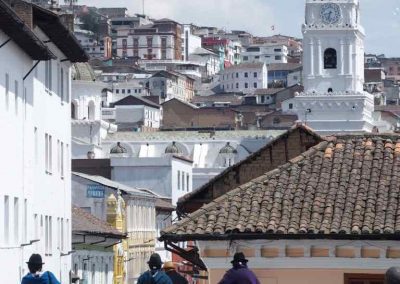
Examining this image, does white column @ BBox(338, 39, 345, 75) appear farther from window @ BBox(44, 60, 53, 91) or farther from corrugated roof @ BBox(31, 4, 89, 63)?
window @ BBox(44, 60, 53, 91)

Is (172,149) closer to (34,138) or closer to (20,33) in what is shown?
(34,138)

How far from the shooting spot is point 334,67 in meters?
170

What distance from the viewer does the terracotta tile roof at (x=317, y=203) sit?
25641 mm

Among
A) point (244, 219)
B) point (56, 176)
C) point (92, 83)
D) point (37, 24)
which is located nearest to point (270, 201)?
point (244, 219)

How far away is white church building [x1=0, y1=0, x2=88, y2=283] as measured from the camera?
33.8 m

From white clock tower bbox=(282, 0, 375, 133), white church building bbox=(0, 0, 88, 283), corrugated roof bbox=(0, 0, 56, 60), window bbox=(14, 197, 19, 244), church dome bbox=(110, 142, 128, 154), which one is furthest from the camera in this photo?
white clock tower bbox=(282, 0, 375, 133)

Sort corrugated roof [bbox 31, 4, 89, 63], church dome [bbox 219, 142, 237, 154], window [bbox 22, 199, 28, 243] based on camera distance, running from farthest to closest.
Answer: church dome [bbox 219, 142, 237, 154] → corrugated roof [bbox 31, 4, 89, 63] → window [bbox 22, 199, 28, 243]

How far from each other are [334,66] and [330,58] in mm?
2031

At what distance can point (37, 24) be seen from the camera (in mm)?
39656

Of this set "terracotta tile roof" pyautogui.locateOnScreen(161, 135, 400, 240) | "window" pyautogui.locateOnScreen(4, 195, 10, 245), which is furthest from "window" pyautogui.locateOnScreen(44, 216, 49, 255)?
"terracotta tile roof" pyautogui.locateOnScreen(161, 135, 400, 240)

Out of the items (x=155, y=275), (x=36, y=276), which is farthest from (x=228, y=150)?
(x=36, y=276)

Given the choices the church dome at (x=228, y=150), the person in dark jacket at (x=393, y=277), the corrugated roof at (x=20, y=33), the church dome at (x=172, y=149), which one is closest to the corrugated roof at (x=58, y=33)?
the corrugated roof at (x=20, y=33)

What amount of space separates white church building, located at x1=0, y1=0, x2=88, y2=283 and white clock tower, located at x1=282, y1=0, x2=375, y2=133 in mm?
118030

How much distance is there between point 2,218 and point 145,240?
166 ft
